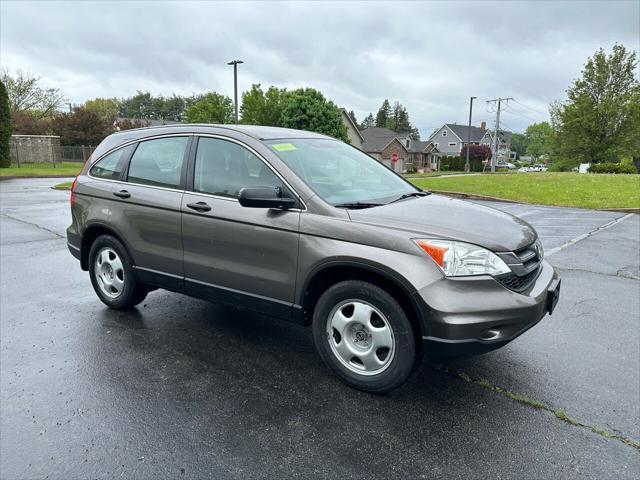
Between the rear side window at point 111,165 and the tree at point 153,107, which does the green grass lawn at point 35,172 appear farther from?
the tree at point 153,107

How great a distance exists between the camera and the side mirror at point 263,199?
3094mm

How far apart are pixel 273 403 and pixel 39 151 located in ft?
137

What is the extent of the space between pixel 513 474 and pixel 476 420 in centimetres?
47

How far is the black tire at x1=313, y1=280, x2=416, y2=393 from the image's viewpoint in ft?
9.28

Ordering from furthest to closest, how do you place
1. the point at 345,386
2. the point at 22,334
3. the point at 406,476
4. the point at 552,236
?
1. the point at 552,236
2. the point at 22,334
3. the point at 345,386
4. the point at 406,476

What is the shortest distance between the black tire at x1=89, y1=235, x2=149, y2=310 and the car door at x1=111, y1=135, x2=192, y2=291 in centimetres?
15

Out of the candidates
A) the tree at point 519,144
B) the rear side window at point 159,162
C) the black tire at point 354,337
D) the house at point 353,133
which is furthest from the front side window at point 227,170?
the tree at point 519,144

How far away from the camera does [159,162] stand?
4109mm

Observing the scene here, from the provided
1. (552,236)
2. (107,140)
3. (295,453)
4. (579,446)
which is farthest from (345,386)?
(552,236)

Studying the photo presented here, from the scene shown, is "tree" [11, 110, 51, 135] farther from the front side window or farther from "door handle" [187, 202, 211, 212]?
"door handle" [187, 202, 211, 212]

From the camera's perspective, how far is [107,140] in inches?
189

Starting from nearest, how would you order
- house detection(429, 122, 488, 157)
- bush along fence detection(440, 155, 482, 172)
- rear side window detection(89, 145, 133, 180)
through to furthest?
rear side window detection(89, 145, 133, 180)
bush along fence detection(440, 155, 482, 172)
house detection(429, 122, 488, 157)

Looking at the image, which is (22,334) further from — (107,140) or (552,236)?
(552,236)

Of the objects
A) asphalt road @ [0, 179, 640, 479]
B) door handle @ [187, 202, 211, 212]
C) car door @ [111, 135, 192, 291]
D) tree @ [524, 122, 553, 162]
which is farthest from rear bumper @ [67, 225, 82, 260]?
tree @ [524, 122, 553, 162]
